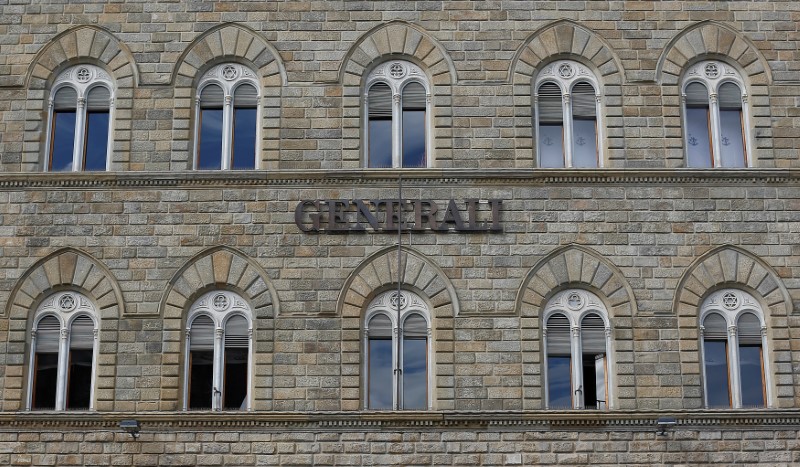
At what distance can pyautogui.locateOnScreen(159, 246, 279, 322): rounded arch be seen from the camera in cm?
2200

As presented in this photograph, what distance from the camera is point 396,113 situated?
76.1ft

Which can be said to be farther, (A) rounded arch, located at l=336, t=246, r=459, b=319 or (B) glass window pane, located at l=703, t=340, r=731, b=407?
(A) rounded arch, located at l=336, t=246, r=459, b=319

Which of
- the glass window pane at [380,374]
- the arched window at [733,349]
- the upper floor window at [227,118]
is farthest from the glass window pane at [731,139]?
the upper floor window at [227,118]

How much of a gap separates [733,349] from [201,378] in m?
8.89

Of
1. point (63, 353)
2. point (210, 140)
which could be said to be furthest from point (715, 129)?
point (63, 353)

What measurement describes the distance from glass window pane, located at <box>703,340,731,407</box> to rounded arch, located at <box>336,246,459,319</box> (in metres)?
4.29

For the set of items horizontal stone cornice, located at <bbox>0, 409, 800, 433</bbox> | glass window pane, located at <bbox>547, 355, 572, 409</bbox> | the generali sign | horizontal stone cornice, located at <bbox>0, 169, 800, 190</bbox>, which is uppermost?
horizontal stone cornice, located at <bbox>0, 169, 800, 190</bbox>

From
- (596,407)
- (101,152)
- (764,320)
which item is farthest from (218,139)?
(764,320)

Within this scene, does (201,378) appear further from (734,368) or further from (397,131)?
(734,368)

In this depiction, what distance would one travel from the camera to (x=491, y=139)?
22828 millimetres

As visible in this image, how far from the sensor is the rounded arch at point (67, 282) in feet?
72.4

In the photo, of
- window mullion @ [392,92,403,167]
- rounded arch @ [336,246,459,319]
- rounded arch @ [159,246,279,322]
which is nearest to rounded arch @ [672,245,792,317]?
rounded arch @ [336,246,459,319]

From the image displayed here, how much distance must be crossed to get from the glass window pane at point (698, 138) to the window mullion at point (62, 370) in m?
11.1

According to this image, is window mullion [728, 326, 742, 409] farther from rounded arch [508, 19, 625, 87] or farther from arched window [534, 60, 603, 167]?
rounded arch [508, 19, 625, 87]
